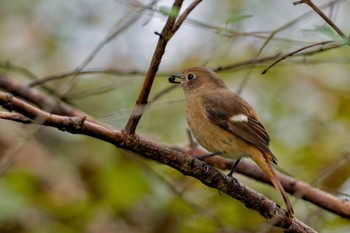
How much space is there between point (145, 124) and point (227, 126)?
3.78 ft

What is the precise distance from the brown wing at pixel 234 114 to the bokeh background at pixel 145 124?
0.73 ft

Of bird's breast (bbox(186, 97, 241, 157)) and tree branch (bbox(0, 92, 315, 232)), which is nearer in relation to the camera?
tree branch (bbox(0, 92, 315, 232))

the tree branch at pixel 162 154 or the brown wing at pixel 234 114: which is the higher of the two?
the tree branch at pixel 162 154

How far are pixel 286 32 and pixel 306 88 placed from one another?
7.87 ft

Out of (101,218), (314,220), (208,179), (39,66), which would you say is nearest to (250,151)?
(314,220)

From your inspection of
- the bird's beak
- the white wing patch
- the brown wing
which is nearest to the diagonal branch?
the brown wing

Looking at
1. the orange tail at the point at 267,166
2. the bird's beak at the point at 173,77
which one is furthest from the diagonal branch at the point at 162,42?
the bird's beak at the point at 173,77

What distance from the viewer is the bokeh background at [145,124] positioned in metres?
4.43

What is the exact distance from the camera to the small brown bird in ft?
13.1

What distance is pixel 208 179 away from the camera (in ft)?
10.2

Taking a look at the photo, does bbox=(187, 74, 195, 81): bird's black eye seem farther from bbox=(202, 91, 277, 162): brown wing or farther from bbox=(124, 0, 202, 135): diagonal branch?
bbox=(124, 0, 202, 135): diagonal branch

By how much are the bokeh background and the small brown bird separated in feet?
0.71

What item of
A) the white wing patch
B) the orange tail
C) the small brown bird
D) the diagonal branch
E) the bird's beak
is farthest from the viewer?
the bird's beak

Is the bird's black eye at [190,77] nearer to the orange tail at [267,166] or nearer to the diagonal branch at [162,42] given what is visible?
the orange tail at [267,166]
